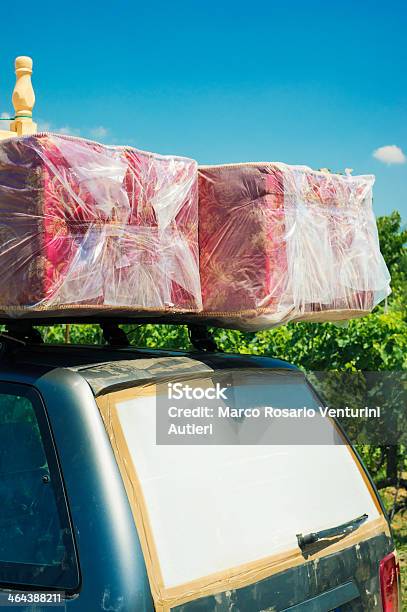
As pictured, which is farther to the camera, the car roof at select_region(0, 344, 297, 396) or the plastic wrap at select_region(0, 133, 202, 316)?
the plastic wrap at select_region(0, 133, 202, 316)

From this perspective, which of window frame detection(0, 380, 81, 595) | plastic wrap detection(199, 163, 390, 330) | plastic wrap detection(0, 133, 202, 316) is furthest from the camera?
plastic wrap detection(199, 163, 390, 330)

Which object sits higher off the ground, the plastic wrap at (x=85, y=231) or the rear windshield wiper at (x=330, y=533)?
the plastic wrap at (x=85, y=231)

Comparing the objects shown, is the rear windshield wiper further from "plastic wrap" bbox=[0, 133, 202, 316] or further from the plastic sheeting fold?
"plastic wrap" bbox=[0, 133, 202, 316]

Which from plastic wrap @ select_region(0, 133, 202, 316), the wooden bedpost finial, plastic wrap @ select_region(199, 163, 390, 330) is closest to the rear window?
plastic wrap @ select_region(199, 163, 390, 330)

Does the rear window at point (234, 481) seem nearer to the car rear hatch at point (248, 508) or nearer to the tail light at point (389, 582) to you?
the car rear hatch at point (248, 508)

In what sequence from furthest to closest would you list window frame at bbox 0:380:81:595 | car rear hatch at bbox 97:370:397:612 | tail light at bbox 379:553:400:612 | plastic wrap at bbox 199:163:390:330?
plastic wrap at bbox 199:163:390:330, tail light at bbox 379:553:400:612, car rear hatch at bbox 97:370:397:612, window frame at bbox 0:380:81:595

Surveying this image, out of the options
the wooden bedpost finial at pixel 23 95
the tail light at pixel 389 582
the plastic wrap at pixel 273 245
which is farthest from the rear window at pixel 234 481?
the wooden bedpost finial at pixel 23 95

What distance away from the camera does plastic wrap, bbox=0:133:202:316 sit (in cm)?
256

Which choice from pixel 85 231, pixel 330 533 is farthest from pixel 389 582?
pixel 85 231

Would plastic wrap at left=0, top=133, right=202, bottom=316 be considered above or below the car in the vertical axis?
above

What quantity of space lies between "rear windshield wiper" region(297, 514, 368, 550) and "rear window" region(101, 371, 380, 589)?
22 mm

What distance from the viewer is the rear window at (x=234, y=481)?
218cm

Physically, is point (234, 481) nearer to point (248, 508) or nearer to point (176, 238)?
point (248, 508)

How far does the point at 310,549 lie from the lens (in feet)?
8.12
